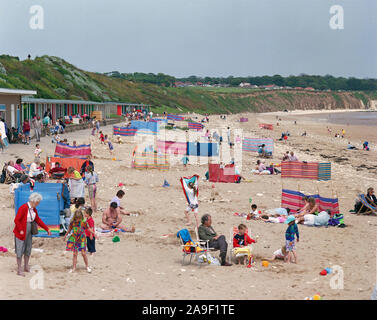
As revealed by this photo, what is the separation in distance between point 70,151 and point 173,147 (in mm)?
6815

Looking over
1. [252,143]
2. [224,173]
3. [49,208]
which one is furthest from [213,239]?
[252,143]

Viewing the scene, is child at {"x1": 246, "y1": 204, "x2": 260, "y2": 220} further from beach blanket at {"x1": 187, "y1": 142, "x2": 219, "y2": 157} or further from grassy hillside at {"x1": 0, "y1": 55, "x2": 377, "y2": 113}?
grassy hillside at {"x1": 0, "y1": 55, "x2": 377, "y2": 113}

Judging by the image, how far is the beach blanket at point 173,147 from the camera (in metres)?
24.6

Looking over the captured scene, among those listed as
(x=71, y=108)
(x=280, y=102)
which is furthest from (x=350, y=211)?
(x=280, y=102)

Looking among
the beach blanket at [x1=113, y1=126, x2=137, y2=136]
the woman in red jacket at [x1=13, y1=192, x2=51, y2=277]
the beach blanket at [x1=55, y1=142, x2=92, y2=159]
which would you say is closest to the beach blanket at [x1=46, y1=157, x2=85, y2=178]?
the beach blanket at [x1=55, y1=142, x2=92, y2=159]

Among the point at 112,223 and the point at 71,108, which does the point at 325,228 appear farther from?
the point at 71,108

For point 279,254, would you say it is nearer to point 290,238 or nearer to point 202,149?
point 290,238

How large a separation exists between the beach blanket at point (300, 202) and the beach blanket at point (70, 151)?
8570mm

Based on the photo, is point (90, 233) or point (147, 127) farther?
point (147, 127)

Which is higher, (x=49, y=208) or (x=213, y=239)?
(x=49, y=208)

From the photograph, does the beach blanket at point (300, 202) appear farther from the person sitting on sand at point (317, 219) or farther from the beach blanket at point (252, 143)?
the beach blanket at point (252, 143)

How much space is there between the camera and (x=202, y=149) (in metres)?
25.8

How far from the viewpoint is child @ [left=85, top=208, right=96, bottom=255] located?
8908mm

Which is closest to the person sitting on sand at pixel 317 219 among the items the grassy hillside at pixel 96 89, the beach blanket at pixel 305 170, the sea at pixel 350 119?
the beach blanket at pixel 305 170
